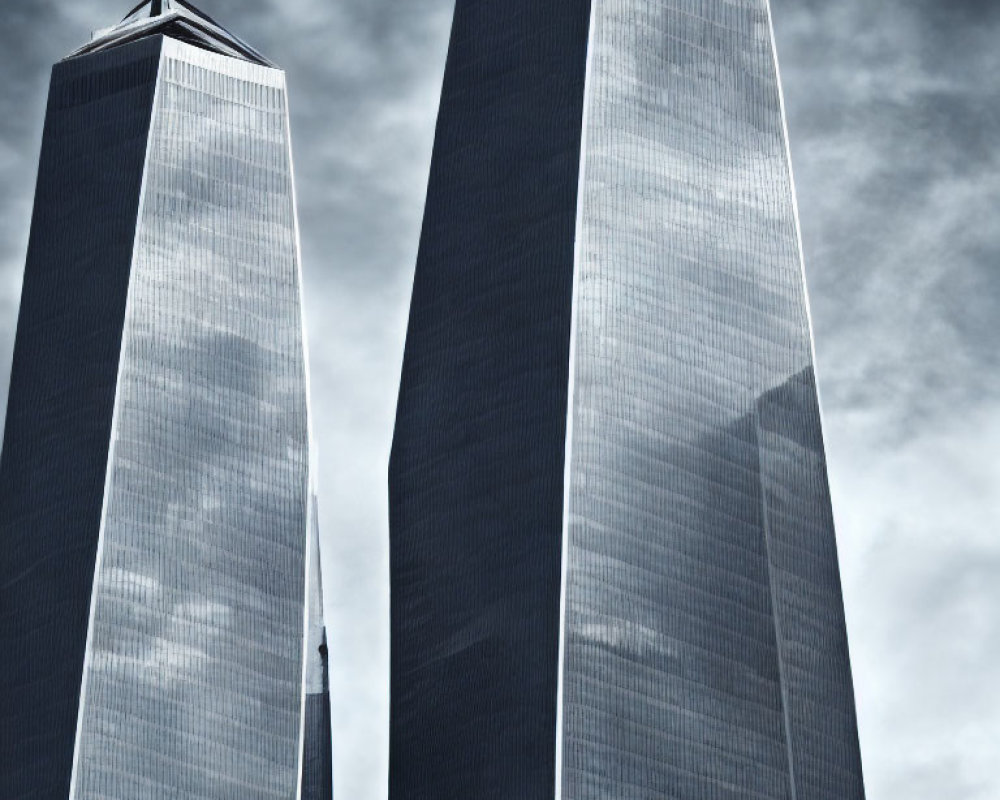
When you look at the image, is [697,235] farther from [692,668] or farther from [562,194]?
[692,668]

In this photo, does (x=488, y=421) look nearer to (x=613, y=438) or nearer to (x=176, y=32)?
(x=613, y=438)

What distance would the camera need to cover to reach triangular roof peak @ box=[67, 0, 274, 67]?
3880 inches

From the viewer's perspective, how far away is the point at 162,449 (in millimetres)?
89188

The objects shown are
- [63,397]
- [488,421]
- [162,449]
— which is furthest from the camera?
[63,397]

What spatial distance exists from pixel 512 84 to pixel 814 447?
19.9m

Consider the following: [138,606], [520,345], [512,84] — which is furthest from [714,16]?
[138,606]

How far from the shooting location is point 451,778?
8250cm

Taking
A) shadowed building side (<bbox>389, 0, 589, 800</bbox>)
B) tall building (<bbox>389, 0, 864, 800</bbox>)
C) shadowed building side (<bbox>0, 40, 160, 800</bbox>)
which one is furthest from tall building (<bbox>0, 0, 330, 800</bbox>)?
tall building (<bbox>389, 0, 864, 800</bbox>)

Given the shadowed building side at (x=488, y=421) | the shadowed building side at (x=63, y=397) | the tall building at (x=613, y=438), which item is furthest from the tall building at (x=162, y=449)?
the tall building at (x=613, y=438)

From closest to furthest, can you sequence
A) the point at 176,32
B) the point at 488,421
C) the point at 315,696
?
the point at 488,421 → the point at 315,696 → the point at 176,32

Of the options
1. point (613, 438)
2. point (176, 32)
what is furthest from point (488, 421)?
point (176, 32)

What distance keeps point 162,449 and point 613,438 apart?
18.2 meters

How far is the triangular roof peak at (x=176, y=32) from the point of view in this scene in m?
98.6

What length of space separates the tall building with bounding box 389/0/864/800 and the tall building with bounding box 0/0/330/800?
4.99 meters
